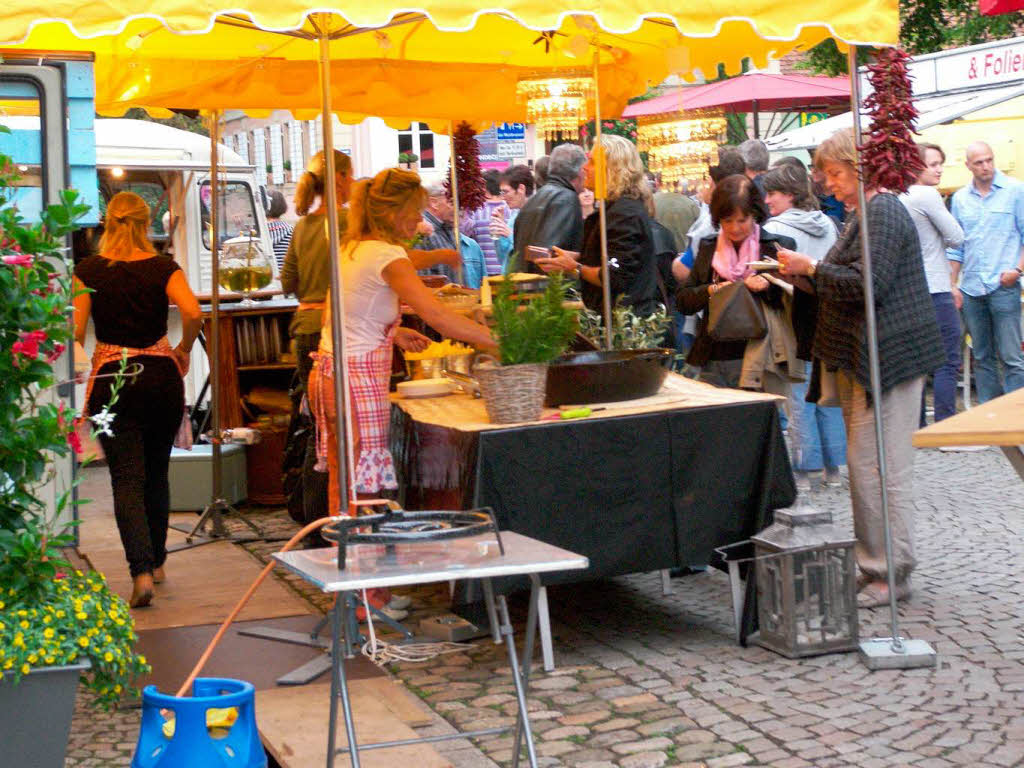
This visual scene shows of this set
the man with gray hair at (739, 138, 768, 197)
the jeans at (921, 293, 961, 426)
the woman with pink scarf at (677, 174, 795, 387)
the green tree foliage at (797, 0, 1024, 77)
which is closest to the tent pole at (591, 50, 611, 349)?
the woman with pink scarf at (677, 174, 795, 387)

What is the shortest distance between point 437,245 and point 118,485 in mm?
4483

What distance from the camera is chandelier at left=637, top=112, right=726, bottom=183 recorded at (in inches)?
327

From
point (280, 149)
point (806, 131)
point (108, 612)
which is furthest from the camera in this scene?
point (280, 149)

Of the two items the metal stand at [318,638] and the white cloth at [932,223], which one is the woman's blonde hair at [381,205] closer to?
the metal stand at [318,638]

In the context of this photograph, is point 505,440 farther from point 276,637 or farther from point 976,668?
point 976,668

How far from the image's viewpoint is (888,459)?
5668 mm

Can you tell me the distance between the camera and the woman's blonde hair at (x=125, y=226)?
6.36 m

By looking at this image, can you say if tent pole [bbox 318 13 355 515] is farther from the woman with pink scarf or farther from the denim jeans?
the denim jeans

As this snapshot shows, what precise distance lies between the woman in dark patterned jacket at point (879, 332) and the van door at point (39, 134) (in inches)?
107

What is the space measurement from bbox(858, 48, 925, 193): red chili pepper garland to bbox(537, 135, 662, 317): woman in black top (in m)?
2.19

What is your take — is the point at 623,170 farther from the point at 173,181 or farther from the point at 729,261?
the point at 173,181

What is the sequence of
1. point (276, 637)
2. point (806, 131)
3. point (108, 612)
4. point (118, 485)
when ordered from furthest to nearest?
point (806, 131), point (118, 485), point (276, 637), point (108, 612)

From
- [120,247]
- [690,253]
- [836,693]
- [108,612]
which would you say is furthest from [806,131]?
[108,612]

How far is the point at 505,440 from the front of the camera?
5.05m
